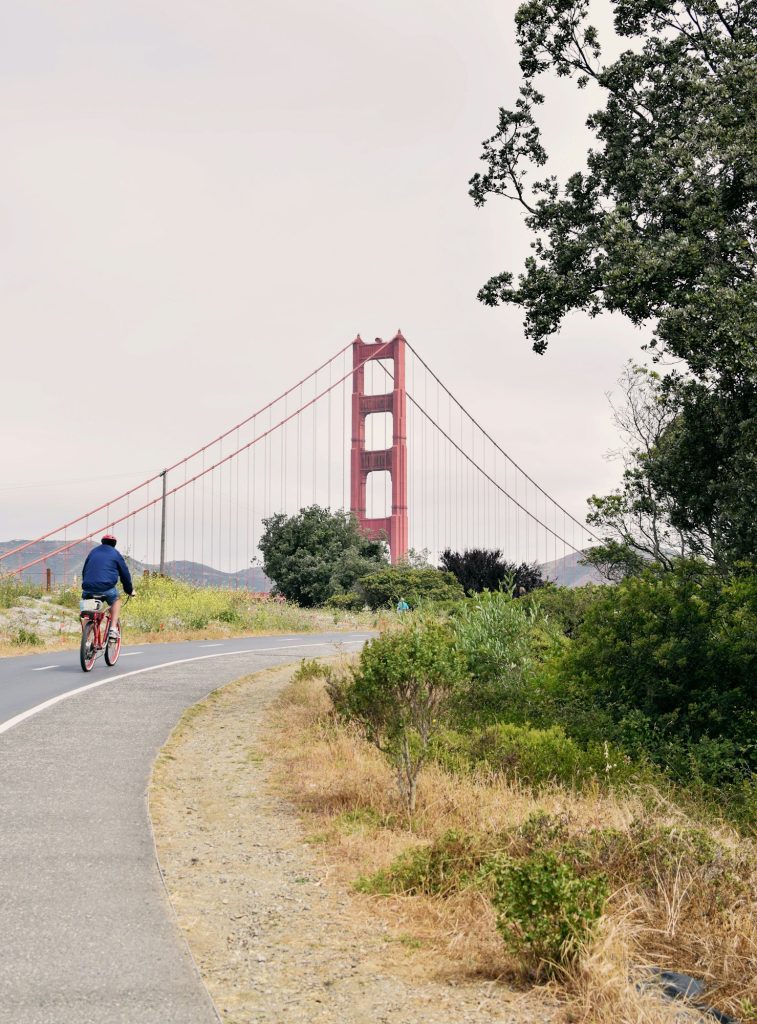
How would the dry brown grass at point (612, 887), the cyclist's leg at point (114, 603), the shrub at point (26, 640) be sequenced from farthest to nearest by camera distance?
the shrub at point (26, 640) < the cyclist's leg at point (114, 603) < the dry brown grass at point (612, 887)

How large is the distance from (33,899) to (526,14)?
14.2 metres

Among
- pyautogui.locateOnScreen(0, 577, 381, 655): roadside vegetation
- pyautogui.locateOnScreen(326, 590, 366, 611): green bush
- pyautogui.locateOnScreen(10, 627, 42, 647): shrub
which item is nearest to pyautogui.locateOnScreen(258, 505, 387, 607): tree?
pyautogui.locateOnScreen(326, 590, 366, 611): green bush

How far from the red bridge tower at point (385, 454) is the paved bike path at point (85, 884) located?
38.7m

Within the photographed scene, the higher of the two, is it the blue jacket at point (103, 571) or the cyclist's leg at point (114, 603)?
the blue jacket at point (103, 571)

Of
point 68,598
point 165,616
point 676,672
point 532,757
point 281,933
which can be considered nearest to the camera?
point 281,933

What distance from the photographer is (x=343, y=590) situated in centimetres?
4459

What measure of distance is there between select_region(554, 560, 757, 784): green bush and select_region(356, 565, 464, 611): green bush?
26.9 m

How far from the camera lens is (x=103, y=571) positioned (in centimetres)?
1573

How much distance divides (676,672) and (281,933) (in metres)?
7.33

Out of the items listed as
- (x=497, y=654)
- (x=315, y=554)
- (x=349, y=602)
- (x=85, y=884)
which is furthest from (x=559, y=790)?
(x=315, y=554)

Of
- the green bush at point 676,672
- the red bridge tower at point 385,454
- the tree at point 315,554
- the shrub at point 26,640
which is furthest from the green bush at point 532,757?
the red bridge tower at point 385,454

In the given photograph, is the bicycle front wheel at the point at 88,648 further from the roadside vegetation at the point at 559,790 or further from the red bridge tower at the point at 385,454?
the red bridge tower at the point at 385,454

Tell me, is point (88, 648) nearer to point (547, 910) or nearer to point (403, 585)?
Result: point (547, 910)

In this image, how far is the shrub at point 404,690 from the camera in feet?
24.8
